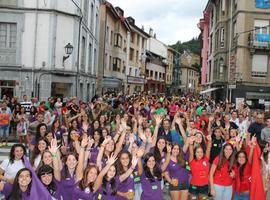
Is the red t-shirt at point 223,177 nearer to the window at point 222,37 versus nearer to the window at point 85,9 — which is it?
the window at point 85,9

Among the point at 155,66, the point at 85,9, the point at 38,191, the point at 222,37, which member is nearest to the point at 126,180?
the point at 38,191

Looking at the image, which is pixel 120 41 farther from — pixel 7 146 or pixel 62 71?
pixel 7 146

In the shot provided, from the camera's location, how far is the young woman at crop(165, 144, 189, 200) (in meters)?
7.00

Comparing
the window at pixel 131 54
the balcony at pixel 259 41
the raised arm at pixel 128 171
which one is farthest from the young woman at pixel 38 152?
the window at pixel 131 54

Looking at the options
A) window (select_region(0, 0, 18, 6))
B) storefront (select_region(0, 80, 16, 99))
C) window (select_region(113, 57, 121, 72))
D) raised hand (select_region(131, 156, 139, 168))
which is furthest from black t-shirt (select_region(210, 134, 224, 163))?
window (select_region(113, 57, 121, 72))

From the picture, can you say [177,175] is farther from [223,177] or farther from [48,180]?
[48,180]

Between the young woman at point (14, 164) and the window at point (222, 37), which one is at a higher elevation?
the window at point (222, 37)


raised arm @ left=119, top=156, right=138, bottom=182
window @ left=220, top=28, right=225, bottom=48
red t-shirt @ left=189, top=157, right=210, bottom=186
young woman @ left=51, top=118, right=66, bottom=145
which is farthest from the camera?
window @ left=220, top=28, right=225, bottom=48

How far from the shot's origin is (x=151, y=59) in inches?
2970

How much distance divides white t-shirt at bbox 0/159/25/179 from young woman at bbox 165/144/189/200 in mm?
2430

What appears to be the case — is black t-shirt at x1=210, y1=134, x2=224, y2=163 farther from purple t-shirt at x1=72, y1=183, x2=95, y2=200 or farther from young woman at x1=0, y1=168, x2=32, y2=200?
young woman at x1=0, y1=168, x2=32, y2=200

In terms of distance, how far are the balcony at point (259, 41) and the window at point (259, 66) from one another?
82 centimetres

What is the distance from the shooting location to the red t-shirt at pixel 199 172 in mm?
6984

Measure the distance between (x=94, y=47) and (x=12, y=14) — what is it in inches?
472
